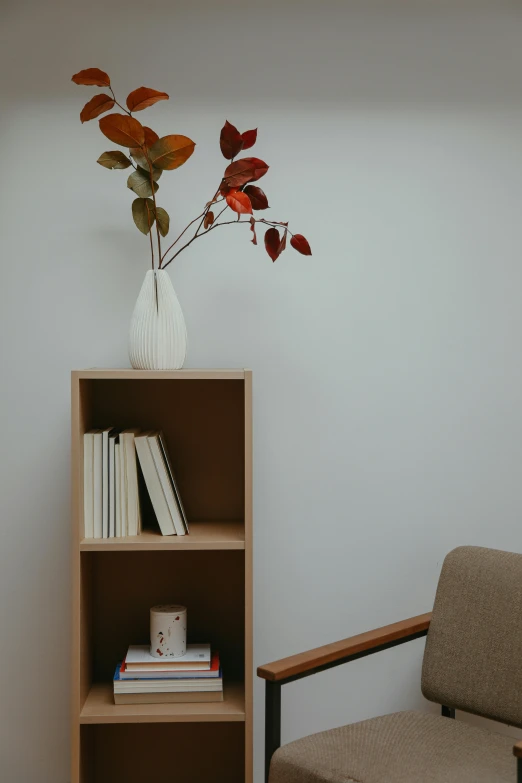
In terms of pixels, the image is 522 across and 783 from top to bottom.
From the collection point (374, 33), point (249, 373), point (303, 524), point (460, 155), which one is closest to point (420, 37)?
point (374, 33)

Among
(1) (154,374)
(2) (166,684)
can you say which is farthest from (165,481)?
(2) (166,684)

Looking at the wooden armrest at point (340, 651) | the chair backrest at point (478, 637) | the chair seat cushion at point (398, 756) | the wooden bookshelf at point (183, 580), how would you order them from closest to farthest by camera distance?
the chair seat cushion at point (398, 756) < the wooden armrest at point (340, 651) < the chair backrest at point (478, 637) < the wooden bookshelf at point (183, 580)

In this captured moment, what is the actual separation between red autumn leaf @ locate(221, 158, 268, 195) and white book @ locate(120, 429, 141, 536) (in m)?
0.72

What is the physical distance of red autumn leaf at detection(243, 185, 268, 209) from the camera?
7.10ft

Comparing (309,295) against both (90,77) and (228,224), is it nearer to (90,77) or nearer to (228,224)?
(228,224)

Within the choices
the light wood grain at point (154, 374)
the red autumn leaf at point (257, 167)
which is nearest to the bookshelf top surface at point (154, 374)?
the light wood grain at point (154, 374)

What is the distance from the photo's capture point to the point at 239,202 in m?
2.06

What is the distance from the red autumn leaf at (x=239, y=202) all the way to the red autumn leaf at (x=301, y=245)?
18cm

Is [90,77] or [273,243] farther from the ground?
[90,77]

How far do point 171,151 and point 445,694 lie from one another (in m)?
1.58

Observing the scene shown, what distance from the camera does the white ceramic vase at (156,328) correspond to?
2.09 meters

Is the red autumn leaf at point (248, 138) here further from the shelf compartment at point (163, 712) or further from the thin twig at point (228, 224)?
the shelf compartment at point (163, 712)

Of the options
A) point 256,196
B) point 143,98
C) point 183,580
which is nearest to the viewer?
point 143,98

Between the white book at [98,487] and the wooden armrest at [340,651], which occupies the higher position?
the white book at [98,487]
